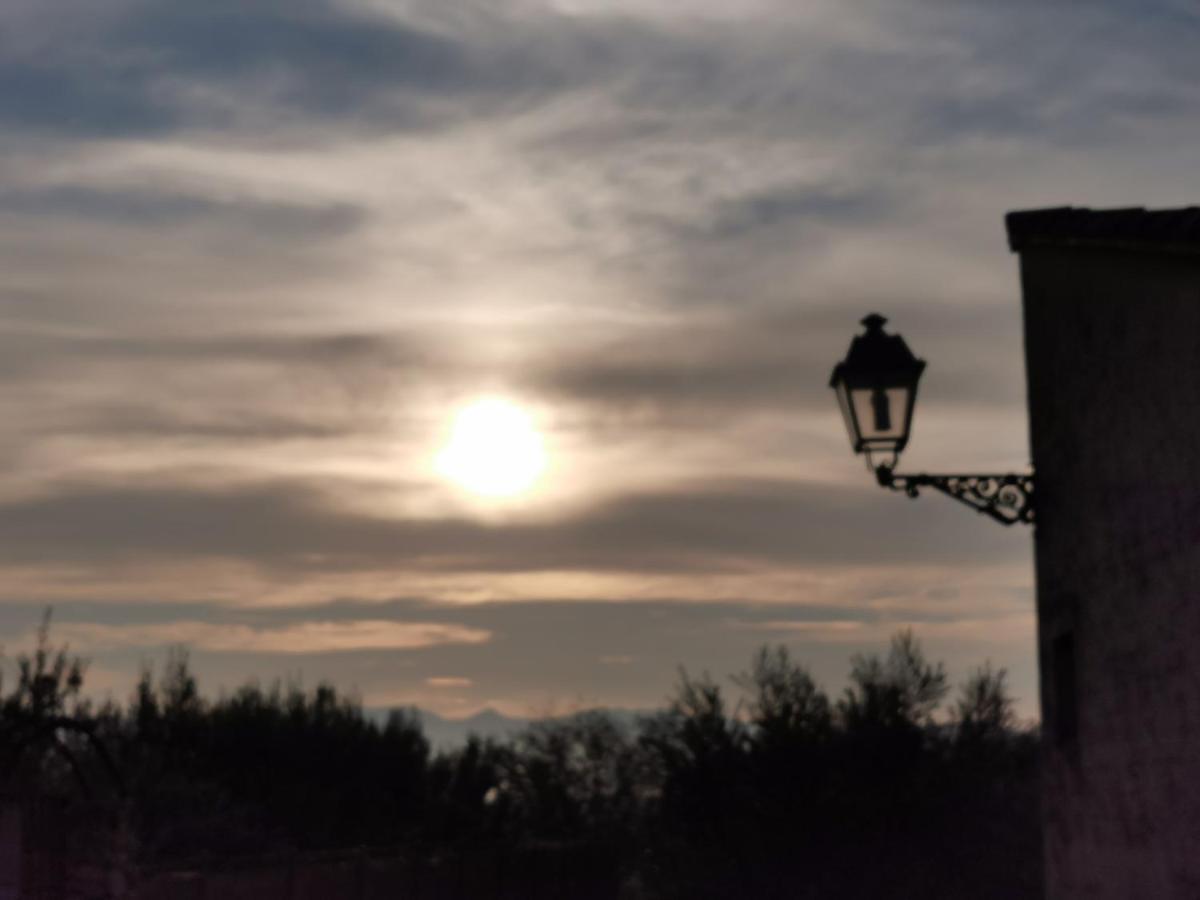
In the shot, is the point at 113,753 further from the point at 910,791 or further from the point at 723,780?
the point at 910,791

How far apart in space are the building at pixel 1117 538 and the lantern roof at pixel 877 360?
1.23m

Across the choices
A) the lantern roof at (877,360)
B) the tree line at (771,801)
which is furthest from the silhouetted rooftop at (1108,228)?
the tree line at (771,801)

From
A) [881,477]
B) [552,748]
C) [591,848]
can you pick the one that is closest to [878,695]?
[591,848]

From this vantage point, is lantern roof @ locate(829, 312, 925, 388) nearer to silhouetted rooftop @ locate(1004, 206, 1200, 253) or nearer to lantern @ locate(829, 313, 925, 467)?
lantern @ locate(829, 313, 925, 467)

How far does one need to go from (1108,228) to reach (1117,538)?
6.03 ft

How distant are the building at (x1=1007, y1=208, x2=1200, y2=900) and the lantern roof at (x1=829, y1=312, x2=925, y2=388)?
123cm

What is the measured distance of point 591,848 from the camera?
100.0 ft

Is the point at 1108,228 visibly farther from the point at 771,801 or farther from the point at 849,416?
the point at 771,801

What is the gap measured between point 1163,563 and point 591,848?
2203 centimetres

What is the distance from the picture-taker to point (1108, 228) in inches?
412

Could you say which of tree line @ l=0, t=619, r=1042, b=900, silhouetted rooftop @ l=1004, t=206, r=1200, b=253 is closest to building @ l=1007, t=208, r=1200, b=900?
silhouetted rooftop @ l=1004, t=206, r=1200, b=253

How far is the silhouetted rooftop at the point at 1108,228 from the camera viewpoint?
30.1 feet

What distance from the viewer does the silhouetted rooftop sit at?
916 cm

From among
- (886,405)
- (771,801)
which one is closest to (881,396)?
(886,405)
